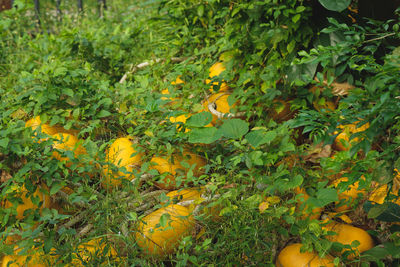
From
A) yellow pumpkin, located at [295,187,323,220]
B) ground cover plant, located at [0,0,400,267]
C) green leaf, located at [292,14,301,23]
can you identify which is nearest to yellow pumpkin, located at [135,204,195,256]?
ground cover plant, located at [0,0,400,267]

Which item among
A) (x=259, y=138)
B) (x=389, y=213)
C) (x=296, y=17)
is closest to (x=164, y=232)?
(x=259, y=138)

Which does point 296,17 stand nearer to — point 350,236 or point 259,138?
point 259,138

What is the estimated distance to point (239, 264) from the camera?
1686 millimetres

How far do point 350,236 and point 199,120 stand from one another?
0.85 meters

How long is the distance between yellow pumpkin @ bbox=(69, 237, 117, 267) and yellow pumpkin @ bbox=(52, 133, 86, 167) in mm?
448

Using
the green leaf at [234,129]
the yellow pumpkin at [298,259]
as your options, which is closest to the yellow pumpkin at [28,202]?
the green leaf at [234,129]

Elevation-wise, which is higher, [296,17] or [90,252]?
[296,17]

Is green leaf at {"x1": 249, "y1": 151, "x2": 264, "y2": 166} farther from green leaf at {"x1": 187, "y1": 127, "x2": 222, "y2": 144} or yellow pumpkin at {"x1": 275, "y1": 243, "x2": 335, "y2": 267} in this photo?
yellow pumpkin at {"x1": 275, "y1": 243, "x2": 335, "y2": 267}

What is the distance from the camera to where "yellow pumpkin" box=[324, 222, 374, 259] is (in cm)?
180

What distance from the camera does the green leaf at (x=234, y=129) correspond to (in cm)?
199

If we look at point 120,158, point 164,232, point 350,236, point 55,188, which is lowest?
point 350,236

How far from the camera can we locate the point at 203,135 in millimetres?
1995

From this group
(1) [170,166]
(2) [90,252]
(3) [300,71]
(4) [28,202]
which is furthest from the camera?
(3) [300,71]

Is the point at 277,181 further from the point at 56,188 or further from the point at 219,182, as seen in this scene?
the point at 56,188
